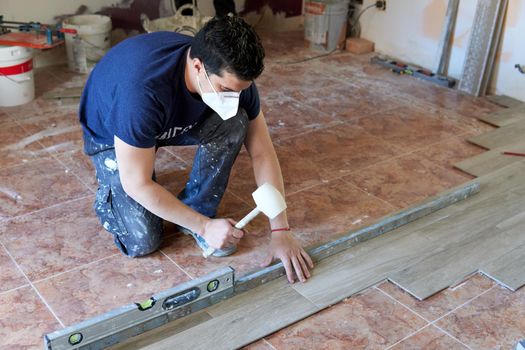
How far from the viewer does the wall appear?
404cm

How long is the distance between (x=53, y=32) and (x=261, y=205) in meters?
2.58

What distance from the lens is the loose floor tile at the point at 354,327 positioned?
1.94 metres

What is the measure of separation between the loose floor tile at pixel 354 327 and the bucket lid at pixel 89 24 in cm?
291

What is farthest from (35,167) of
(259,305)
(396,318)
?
(396,318)

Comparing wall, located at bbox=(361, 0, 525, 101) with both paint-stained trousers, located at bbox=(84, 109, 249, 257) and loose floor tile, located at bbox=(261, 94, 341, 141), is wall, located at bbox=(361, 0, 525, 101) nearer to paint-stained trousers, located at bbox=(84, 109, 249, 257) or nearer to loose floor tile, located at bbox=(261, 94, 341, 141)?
loose floor tile, located at bbox=(261, 94, 341, 141)

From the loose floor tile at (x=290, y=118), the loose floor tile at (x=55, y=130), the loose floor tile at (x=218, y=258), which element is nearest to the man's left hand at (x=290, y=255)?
the loose floor tile at (x=218, y=258)

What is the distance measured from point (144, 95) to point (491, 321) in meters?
1.41

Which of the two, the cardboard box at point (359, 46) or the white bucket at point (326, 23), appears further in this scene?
the cardboard box at point (359, 46)

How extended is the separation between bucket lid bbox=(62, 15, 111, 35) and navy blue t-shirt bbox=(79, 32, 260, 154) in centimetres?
209

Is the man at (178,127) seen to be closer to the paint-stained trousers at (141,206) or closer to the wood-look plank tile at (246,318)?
the paint-stained trousers at (141,206)

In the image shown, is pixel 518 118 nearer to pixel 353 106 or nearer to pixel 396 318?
pixel 353 106

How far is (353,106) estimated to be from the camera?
3920 mm

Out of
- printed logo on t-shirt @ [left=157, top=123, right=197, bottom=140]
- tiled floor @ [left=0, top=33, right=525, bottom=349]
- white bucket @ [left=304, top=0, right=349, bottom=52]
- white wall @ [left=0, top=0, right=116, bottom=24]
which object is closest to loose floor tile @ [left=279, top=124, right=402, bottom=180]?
tiled floor @ [left=0, top=33, right=525, bottom=349]

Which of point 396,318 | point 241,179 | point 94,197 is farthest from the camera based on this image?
point 241,179
